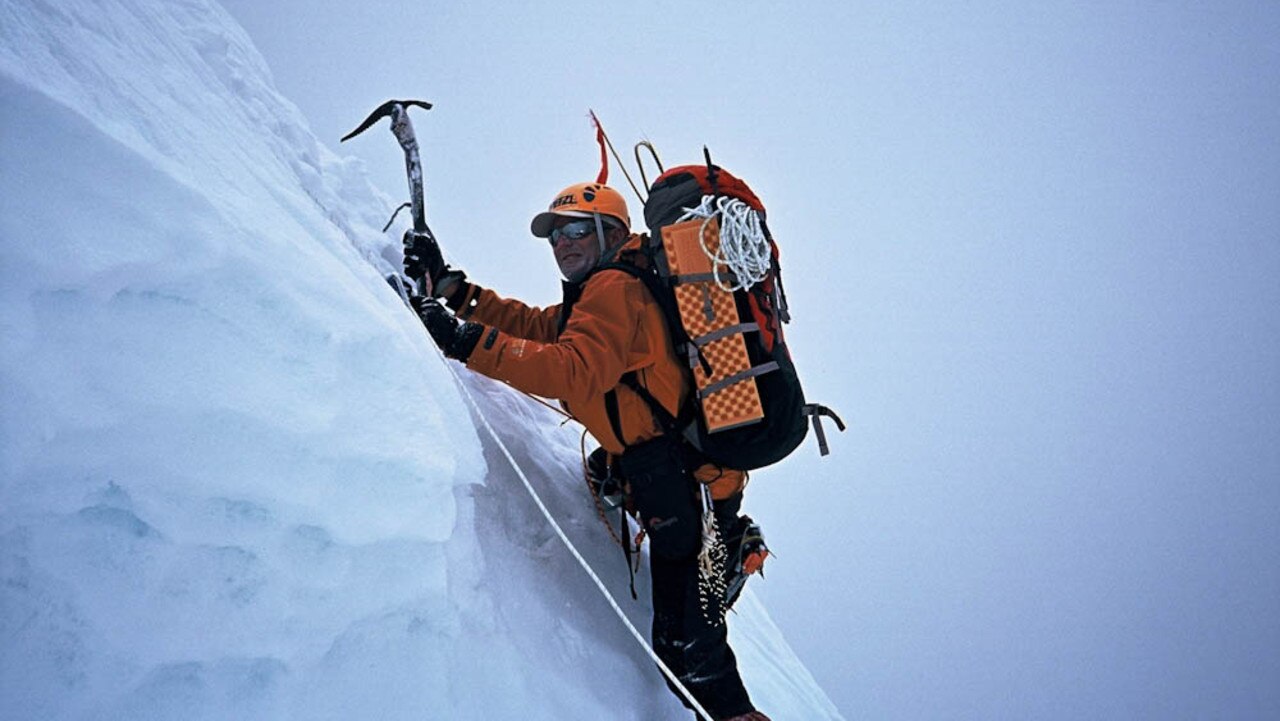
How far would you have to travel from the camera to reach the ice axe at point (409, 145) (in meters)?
3.12

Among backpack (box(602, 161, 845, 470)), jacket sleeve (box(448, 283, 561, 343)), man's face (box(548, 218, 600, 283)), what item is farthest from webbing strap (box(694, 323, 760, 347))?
jacket sleeve (box(448, 283, 561, 343))

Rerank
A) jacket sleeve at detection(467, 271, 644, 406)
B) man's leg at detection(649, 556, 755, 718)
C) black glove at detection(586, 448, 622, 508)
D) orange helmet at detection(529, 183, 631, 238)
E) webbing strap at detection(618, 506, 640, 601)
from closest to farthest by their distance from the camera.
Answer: jacket sleeve at detection(467, 271, 644, 406), man's leg at detection(649, 556, 755, 718), webbing strap at detection(618, 506, 640, 601), black glove at detection(586, 448, 622, 508), orange helmet at detection(529, 183, 631, 238)

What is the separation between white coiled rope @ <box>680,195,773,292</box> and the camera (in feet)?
8.90

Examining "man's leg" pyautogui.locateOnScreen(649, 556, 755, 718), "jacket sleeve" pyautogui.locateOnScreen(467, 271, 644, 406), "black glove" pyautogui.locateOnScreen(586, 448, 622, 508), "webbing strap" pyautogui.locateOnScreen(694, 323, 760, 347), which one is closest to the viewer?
"jacket sleeve" pyautogui.locateOnScreen(467, 271, 644, 406)

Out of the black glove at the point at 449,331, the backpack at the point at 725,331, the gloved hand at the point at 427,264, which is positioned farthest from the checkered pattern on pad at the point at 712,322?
the gloved hand at the point at 427,264

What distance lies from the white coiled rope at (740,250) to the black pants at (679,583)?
73 cm

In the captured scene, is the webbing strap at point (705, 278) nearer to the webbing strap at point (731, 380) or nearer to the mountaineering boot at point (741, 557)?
the webbing strap at point (731, 380)

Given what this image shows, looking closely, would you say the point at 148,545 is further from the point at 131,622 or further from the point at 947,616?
the point at 947,616

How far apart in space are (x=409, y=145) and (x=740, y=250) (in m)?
1.70

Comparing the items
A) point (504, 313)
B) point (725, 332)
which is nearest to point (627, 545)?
point (725, 332)

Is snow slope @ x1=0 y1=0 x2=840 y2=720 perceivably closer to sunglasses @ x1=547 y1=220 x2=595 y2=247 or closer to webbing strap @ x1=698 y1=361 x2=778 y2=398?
webbing strap @ x1=698 y1=361 x2=778 y2=398

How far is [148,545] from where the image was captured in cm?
134

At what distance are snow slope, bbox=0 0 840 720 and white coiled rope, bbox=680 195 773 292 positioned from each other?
1.23m

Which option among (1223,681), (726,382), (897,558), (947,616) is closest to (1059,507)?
(897,558)
